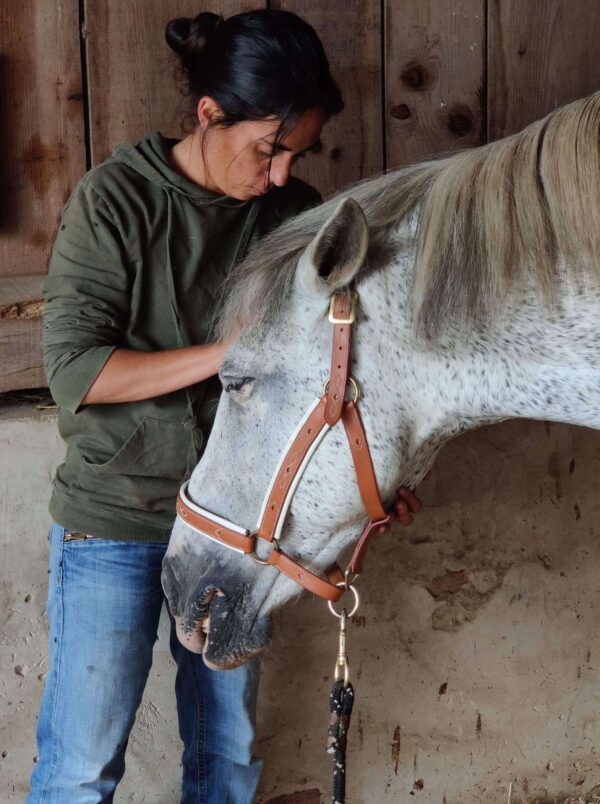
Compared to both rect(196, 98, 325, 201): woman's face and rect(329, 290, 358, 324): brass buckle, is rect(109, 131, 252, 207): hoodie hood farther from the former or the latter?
rect(329, 290, 358, 324): brass buckle

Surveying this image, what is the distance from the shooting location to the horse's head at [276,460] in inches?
46.2

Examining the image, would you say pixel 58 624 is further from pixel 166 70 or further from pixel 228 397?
pixel 166 70

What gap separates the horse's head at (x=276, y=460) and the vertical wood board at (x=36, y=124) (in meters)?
0.71

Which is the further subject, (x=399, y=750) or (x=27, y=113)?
(x=399, y=750)

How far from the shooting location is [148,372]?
136 centimetres

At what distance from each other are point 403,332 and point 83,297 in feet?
1.74

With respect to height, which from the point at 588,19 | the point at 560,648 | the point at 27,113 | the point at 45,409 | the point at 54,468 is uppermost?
the point at 588,19

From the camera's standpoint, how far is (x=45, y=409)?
1.80 m

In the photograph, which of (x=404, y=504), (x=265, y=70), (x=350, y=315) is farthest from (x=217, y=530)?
(x=265, y=70)

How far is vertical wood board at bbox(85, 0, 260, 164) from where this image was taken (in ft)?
5.69

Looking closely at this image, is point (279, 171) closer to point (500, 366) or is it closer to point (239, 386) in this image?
point (239, 386)

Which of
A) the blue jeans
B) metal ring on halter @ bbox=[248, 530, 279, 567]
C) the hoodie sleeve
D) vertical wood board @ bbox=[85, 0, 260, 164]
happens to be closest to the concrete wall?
the blue jeans

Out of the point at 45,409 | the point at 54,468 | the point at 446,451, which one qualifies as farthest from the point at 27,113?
the point at 446,451

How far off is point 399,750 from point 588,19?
1785 millimetres
